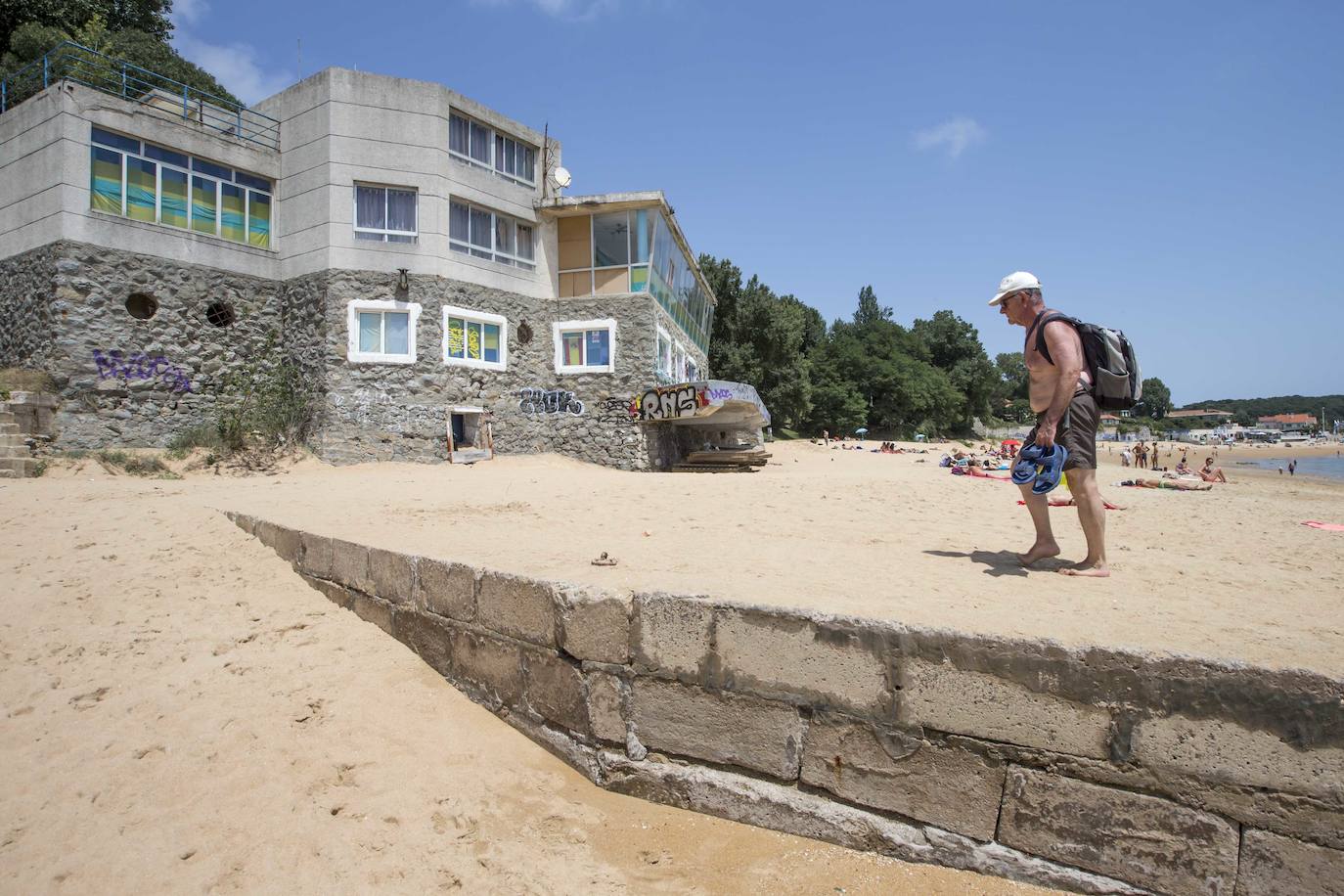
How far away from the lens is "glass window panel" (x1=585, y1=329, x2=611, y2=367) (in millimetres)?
20156

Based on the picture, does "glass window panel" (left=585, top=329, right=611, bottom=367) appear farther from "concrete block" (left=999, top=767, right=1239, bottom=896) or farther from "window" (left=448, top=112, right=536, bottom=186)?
"concrete block" (left=999, top=767, right=1239, bottom=896)

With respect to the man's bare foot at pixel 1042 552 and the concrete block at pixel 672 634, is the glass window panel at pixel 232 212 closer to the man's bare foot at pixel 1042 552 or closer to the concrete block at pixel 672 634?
the concrete block at pixel 672 634

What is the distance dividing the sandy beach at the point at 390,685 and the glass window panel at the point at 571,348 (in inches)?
546

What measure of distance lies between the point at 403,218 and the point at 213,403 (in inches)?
273

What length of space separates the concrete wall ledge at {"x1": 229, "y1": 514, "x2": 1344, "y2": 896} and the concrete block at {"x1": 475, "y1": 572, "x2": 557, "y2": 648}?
0.02 metres

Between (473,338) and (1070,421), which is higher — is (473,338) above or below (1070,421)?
above

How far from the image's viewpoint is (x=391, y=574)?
5191mm

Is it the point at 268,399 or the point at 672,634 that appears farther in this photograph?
the point at 268,399

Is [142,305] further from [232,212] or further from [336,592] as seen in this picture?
[336,592]

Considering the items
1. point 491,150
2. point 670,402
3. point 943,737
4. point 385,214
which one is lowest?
point 943,737

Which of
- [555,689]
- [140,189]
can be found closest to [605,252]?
[140,189]

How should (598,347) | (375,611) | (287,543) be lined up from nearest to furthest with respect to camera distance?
(375,611) → (287,543) → (598,347)

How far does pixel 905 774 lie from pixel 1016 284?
3412mm

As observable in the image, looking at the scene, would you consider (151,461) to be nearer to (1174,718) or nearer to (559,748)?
(559,748)
